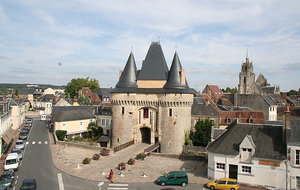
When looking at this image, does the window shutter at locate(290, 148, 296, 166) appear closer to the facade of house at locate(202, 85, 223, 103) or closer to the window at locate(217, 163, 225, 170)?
the window at locate(217, 163, 225, 170)

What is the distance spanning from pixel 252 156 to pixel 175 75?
18.3 meters

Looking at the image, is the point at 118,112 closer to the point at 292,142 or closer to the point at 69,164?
the point at 69,164

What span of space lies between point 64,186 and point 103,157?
393 inches

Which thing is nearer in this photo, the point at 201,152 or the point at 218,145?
the point at 218,145

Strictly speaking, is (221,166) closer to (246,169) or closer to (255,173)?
(246,169)

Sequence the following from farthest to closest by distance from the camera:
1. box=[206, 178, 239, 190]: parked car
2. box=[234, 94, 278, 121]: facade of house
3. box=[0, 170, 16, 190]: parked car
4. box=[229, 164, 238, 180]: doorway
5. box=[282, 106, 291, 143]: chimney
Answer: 1. box=[234, 94, 278, 121]: facade of house
2. box=[229, 164, 238, 180]: doorway
3. box=[282, 106, 291, 143]: chimney
4. box=[206, 178, 239, 190]: parked car
5. box=[0, 170, 16, 190]: parked car

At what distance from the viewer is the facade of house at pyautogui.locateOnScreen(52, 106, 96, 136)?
4789 cm

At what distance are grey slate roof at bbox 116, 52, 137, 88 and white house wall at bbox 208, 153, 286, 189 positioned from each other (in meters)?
19.4

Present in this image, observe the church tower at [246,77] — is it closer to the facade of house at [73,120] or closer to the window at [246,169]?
the facade of house at [73,120]

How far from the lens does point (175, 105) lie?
125 ft

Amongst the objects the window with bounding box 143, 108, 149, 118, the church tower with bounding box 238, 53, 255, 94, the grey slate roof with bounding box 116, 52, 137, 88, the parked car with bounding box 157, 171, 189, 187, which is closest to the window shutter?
the parked car with bounding box 157, 171, 189, 187

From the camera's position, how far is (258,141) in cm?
2483

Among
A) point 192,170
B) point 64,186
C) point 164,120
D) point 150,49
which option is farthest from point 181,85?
point 64,186

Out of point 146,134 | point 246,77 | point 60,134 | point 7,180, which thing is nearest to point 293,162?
point 7,180
